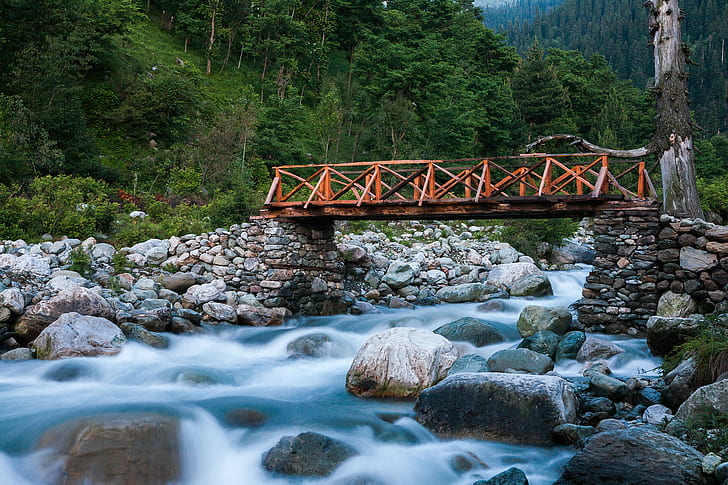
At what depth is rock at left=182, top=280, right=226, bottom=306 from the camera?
12.5 m

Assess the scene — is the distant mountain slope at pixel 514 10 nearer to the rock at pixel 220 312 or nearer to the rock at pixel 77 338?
the rock at pixel 220 312

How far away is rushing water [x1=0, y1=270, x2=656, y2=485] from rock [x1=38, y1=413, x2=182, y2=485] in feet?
0.47

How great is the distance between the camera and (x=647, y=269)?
11008 mm

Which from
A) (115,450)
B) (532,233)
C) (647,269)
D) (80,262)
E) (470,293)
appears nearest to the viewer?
(115,450)

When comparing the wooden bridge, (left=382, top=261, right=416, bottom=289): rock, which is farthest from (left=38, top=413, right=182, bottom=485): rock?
(left=382, top=261, right=416, bottom=289): rock

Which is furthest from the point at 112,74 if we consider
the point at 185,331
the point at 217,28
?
the point at 185,331

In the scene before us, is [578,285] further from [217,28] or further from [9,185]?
[217,28]

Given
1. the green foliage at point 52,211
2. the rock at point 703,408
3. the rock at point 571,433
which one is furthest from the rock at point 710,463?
the green foliage at point 52,211

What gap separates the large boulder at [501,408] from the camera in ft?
21.0

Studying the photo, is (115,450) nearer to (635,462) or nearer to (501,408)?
(501,408)

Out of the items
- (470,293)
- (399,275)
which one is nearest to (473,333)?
(470,293)

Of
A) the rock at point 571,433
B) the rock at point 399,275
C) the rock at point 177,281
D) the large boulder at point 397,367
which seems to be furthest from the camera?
the rock at point 399,275

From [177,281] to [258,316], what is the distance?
204cm

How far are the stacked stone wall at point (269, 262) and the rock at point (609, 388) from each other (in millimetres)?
7747
